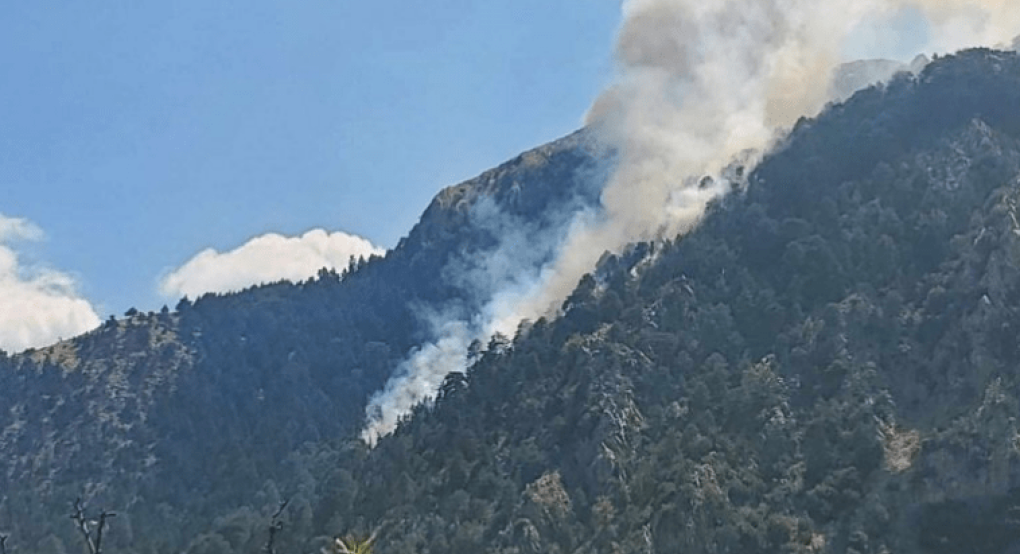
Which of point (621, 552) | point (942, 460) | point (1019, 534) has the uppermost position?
point (621, 552)

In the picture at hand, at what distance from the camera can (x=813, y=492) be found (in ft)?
655

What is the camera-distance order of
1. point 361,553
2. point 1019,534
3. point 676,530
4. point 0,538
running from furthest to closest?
point 676,530, point 1019,534, point 0,538, point 361,553

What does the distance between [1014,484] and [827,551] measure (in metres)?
28.4

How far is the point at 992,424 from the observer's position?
191m

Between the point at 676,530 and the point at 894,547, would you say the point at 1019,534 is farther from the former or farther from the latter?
the point at 676,530

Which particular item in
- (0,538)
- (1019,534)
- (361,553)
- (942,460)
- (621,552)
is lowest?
(1019,534)

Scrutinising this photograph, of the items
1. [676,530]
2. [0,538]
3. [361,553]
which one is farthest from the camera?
[676,530]

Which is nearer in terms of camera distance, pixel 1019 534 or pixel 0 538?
pixel 0 538

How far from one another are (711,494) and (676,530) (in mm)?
8577

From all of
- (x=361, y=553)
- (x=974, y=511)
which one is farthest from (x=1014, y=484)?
(x=361, y=553)

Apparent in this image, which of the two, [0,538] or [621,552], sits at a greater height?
[0,538]

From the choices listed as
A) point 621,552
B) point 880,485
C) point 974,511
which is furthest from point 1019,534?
point 621,552

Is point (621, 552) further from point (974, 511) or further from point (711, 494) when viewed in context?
point (974, 511)

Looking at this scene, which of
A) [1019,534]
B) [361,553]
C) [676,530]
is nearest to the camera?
[361,553]
